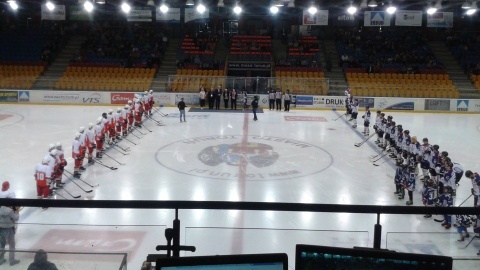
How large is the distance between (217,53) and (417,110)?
13.9m

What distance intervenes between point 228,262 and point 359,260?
516 mm

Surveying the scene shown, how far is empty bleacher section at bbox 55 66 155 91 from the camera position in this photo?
27.7 meters

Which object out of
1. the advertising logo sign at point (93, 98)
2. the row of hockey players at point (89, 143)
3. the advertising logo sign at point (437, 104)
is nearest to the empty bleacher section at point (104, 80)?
the advertising logo sign at point (93, 98)

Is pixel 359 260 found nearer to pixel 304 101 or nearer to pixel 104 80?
pixel 304 101

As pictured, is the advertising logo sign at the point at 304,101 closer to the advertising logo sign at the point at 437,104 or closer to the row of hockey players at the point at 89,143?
the advertising logo sign at the point at 437,104

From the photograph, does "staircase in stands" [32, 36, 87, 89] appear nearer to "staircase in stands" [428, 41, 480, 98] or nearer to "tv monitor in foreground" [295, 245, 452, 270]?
"staircase in stands" [428, 41, 480, 98]

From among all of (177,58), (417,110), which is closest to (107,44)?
(177,58)

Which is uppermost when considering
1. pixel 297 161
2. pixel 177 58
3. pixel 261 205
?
pixel 177 58

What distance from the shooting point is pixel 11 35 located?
113ft

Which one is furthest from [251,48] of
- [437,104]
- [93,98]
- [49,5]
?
[49,5]

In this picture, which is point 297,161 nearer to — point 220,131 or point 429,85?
point 220,131

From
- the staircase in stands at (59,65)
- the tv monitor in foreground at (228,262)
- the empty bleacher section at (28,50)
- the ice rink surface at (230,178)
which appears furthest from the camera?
the empty bleacher section at (28,50)

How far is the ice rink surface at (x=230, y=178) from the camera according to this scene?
283 centimetres

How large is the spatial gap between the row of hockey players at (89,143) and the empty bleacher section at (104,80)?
20.5ft
